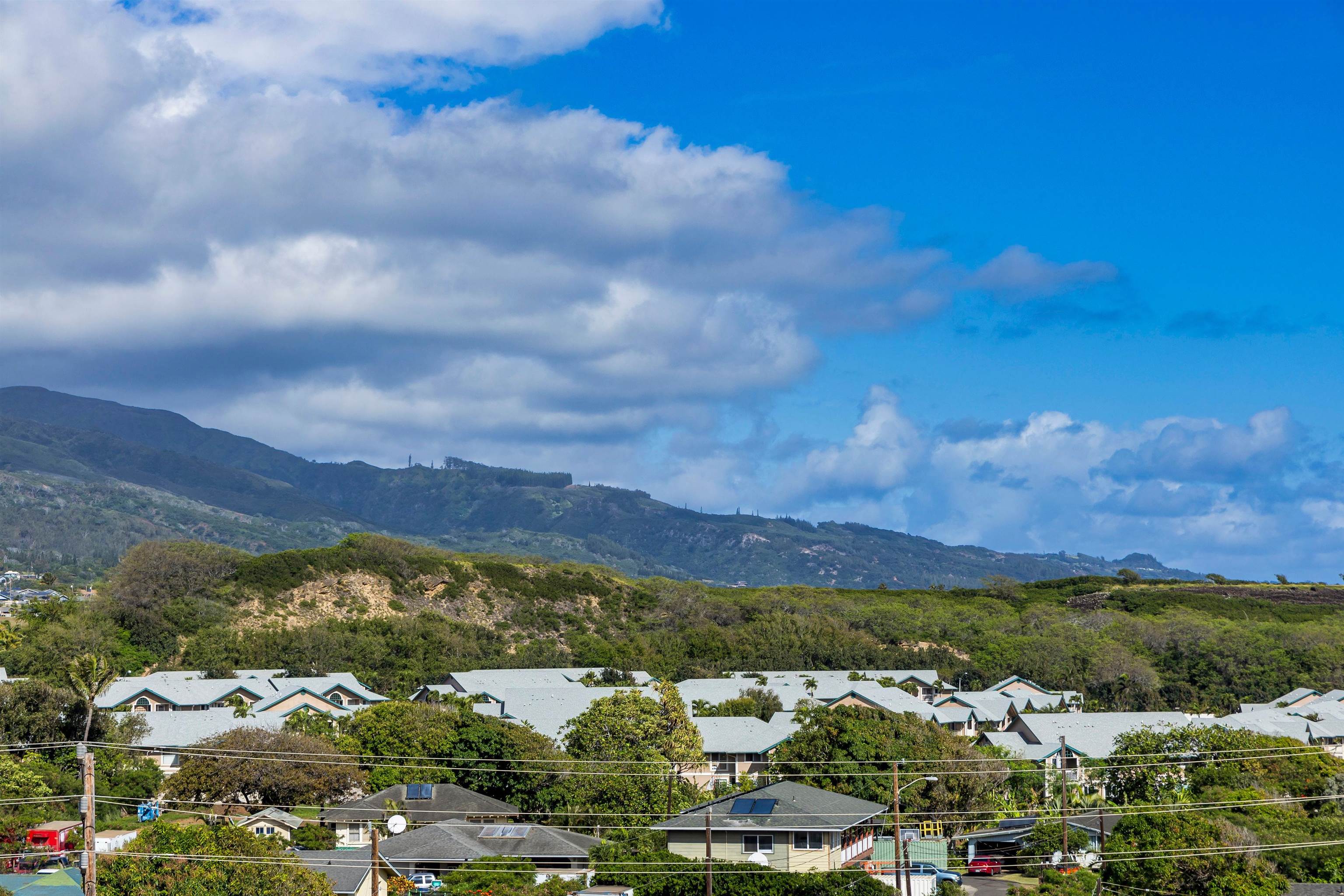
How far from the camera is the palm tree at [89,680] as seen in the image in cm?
6056

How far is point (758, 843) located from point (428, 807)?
1685 cm

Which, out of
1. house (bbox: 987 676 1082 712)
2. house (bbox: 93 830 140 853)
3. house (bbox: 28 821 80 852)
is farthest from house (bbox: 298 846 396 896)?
house (bbox: 987 676 1082 712)

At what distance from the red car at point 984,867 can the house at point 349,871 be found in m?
25.3

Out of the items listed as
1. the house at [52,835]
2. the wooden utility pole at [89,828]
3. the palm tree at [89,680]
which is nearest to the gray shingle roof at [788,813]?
the wooden utility pole at [89,828]

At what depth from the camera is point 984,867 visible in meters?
55.5

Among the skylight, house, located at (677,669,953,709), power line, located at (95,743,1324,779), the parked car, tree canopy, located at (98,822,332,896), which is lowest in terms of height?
the parked car

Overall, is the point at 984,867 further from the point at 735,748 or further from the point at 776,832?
the point at 735,748

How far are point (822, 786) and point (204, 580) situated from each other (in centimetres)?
8454

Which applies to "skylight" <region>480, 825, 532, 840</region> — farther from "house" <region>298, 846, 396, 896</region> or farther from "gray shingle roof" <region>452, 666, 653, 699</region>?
"gray shingle roof" <region>452, 666, 653, 699</region>

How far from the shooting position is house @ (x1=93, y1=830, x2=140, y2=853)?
45.8 meters

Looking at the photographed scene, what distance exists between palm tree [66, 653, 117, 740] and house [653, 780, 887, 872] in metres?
29.2

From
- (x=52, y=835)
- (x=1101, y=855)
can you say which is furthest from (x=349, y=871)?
(x=1101, y=855)

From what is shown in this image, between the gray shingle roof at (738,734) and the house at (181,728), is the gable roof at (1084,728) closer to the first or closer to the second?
the gray shingle roof at (738,734)

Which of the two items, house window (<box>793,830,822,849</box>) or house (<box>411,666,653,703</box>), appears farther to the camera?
house (<box>411,666,653,703</box>)
